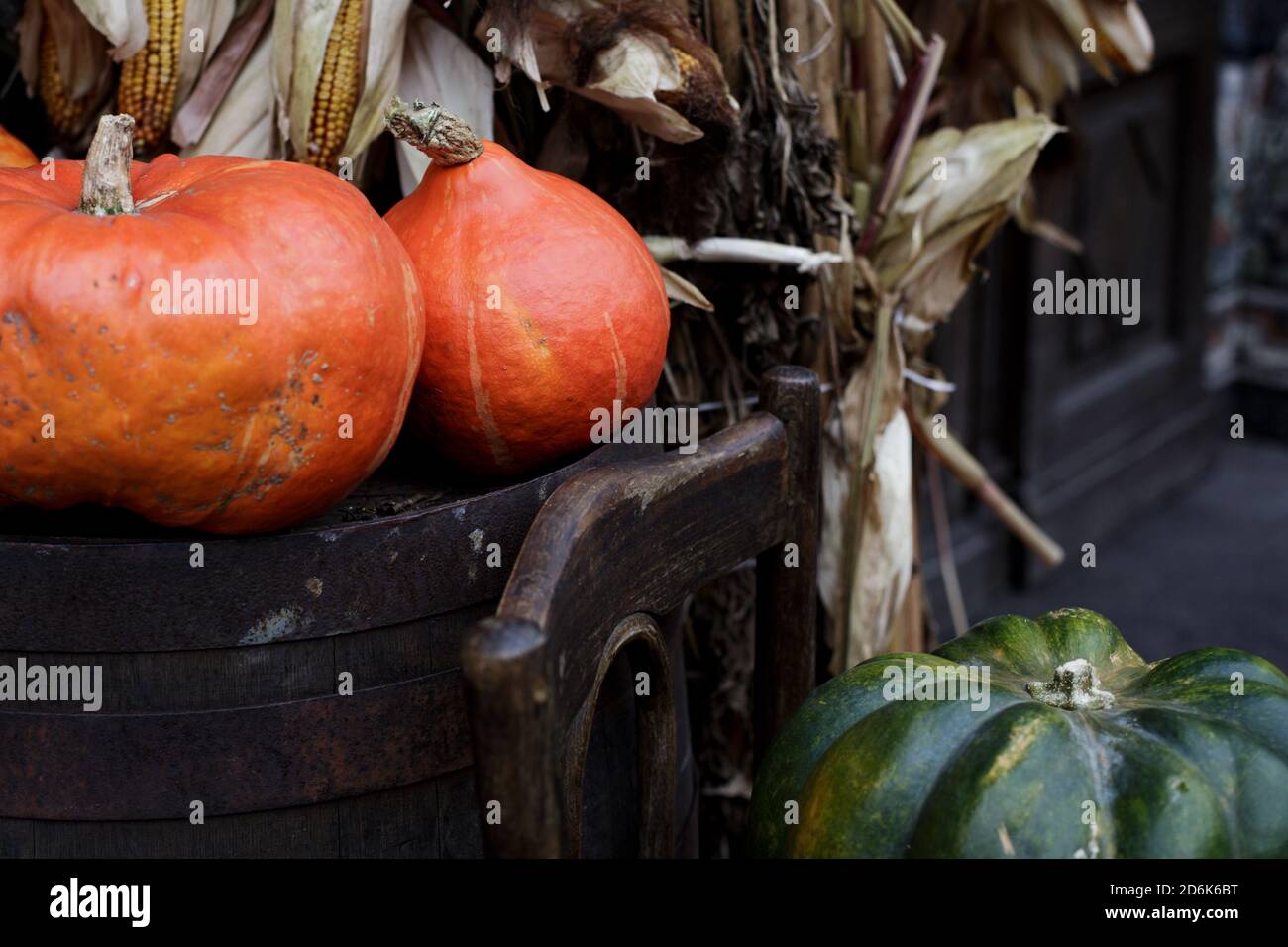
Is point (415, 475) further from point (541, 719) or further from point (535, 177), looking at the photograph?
point (541, 719)

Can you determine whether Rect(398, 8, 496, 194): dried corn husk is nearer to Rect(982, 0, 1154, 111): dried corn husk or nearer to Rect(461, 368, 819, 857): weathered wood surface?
Rect(461, 368, 819, 857): weathered wood surface

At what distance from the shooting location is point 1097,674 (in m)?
1.22

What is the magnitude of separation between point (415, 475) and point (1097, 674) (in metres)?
0.63

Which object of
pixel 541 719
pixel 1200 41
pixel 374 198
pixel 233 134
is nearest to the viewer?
pixel 541 719

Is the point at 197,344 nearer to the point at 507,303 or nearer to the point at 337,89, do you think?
the point at 507,303

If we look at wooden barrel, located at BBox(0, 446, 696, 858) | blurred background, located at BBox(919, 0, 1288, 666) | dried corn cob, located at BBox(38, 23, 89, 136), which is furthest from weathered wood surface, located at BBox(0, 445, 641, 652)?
blurred background, located at BBox(919, 0, 1288, 666)

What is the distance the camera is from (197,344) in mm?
952

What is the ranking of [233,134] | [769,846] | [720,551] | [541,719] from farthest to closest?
1. [233,134]
2. [720,551]
3. [769,846]
4. [541,719]

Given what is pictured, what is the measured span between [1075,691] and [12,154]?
3.50 ft

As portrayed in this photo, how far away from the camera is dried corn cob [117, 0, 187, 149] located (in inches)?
57.0

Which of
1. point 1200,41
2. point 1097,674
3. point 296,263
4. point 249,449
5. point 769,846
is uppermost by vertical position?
point 1200,41

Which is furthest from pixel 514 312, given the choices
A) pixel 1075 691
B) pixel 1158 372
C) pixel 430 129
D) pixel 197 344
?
pixel 1158 372

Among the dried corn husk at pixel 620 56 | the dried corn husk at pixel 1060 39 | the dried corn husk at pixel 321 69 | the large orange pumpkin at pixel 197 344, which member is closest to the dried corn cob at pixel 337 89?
the dried corn husk at pixel 321 69

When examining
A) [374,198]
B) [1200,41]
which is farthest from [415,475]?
[1200,41]
